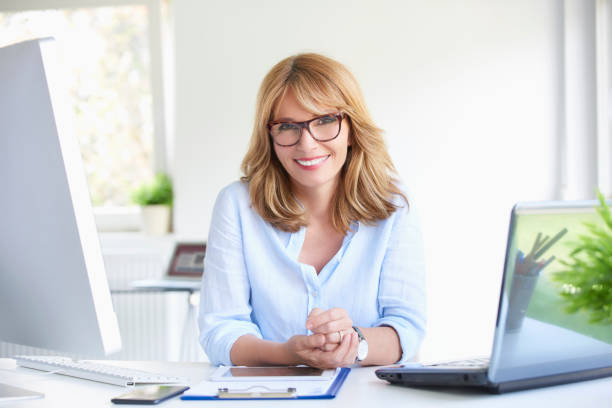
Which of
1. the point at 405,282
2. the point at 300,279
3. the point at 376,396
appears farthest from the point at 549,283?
the point at 300,279

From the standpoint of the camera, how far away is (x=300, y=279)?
64.4 inches

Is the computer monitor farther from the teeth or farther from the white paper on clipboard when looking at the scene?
the teeth

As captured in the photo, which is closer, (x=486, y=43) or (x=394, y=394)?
(x=394, y=394)

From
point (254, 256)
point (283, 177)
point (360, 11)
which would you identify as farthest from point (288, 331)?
point (360, 11)

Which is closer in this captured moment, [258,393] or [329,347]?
[258,393]

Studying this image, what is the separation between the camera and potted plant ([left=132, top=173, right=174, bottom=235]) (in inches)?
162

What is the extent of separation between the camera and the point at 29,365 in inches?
53.7

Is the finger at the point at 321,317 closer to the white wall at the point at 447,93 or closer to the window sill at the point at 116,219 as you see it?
the white wall at the point at 447,93

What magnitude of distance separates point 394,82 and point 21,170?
3.07 metres

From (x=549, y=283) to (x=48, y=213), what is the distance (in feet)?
2.56

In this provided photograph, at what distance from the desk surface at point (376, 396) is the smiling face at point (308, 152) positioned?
613 millimetres

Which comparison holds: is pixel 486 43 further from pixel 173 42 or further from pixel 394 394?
pixel 394 394

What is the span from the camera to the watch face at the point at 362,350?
52.2 inches

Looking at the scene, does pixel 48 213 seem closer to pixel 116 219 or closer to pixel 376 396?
pixel 376 396
